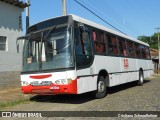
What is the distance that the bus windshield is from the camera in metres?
11.1

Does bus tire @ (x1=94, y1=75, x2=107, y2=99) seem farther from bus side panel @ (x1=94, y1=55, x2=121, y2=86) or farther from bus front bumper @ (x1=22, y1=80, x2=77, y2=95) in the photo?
bus front bumper @ (x1=22, y1=80, x2=77, y2=95)

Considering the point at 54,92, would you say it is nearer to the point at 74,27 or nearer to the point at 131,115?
the point at 74,27

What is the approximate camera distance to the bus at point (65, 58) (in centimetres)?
1105

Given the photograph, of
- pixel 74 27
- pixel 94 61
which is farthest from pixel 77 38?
pixel 94 61

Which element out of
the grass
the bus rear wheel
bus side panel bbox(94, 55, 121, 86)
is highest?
bus side panel bbox(94, 55, 121, 86)

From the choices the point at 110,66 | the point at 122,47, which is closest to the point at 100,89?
the point at 110,66

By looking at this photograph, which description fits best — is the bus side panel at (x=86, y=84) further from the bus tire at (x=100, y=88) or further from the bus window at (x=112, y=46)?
the bus window at (x=112, y=46)

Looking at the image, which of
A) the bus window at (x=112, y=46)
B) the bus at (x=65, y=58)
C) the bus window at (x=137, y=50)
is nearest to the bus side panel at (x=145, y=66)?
the bus window at (x=137, y=50)

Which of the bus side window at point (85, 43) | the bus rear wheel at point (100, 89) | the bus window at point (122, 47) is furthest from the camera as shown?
the bus window at point (122, 47)

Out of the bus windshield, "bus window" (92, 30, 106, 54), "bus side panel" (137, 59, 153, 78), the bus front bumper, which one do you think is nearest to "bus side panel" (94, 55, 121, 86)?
"bus window" (92, 30, 106, 54)

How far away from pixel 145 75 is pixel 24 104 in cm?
1099

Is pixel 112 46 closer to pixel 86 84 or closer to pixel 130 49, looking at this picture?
pixel 130 49

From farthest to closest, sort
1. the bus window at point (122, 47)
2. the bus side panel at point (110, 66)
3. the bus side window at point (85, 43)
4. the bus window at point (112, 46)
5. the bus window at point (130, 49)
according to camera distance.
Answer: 1. the bus window at point (130, 49)
2. the bus window at point (122, 47)
3. the bus window at point (112, 46)
4. the bus side panel at point (110, 66)
5. the bus side window at point (85, 43)

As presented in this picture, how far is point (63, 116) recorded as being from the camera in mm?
9141
